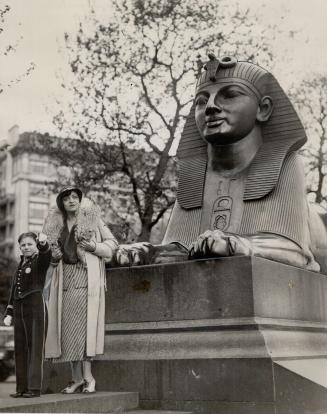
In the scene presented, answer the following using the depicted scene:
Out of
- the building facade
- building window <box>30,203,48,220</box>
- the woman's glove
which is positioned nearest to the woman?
the woman's glove

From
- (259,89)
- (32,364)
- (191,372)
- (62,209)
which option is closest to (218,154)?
(259,89)

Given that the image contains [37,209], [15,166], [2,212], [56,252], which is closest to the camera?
[56,252]

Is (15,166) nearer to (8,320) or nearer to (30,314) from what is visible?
(8,320)

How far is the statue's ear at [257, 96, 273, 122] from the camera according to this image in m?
7.70

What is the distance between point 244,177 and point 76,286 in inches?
98.4

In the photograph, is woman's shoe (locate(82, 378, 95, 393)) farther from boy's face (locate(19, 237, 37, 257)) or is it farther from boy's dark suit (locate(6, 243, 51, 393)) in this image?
boy's face (locate(19, 237, 37, 257))

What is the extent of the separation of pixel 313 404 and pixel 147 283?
6.34 feet

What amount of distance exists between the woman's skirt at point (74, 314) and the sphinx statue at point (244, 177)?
99 centimetres

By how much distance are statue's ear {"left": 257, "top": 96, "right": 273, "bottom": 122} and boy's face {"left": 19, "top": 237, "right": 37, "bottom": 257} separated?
3113mm

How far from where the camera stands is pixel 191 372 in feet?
20.0

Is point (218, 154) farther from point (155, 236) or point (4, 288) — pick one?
point (4, 288)

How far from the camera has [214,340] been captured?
6.16m

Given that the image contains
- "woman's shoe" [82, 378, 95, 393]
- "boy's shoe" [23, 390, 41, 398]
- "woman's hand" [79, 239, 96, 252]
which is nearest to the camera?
"boy's shoe" [23, 390, 41, 398]

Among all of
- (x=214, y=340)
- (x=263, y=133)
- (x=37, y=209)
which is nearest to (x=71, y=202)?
(x=214, y=340)
